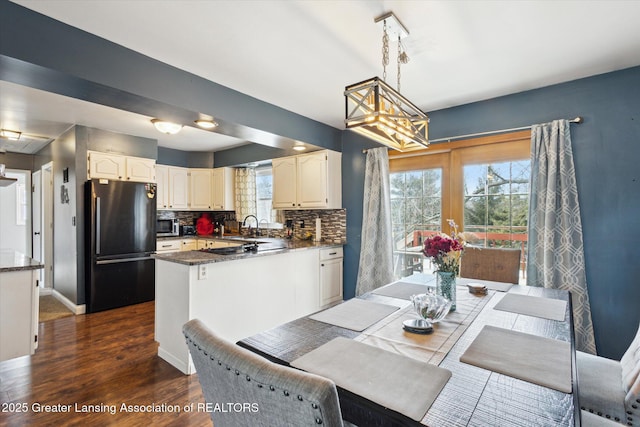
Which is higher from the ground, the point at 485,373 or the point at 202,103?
the point at 202,103

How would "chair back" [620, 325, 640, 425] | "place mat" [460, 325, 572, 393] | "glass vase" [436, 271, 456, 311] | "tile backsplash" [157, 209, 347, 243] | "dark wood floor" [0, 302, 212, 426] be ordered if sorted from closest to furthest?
"place mat" [460, 325, 572, 393]
"chair back" [620, 325, 640, 425]
"glass vase" [436, 271, 456, 311]
"dark wood floor" [0, 302, 212, 426]
"tile backsplash" [157, 209, 347, 243]

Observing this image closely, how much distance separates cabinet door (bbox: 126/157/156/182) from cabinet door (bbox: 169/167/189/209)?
2.13ft

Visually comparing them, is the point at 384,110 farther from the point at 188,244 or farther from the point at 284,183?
the point at 188,244

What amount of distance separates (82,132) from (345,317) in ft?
13.9

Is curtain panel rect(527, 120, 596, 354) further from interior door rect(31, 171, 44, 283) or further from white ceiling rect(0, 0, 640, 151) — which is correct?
interior door rect(31, 171, 44, 283)

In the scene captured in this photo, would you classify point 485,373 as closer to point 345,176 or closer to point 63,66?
point 63,66

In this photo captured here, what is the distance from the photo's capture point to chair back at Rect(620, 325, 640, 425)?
1109 millimetres

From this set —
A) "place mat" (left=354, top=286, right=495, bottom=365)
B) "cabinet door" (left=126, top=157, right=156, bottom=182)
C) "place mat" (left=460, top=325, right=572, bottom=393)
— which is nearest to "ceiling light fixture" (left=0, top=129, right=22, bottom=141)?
"cabinet door" (left=126, top=157, right=156, bottom=182)

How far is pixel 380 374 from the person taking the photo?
0.98m

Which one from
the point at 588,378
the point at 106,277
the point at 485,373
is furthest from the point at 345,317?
the point at 106,277

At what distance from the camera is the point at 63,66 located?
1.73 meters

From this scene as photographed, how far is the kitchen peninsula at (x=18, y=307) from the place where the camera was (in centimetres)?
231

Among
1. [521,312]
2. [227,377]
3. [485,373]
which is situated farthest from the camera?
[521,312]

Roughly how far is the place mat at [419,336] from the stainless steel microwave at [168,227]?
15.1 ft
